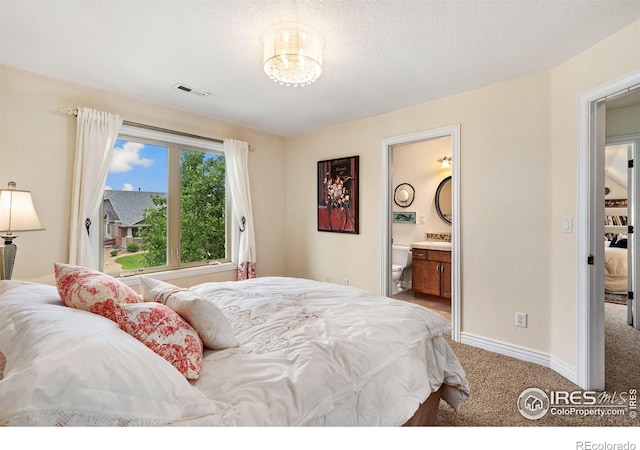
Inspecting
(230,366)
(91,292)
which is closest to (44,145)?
(91,292)

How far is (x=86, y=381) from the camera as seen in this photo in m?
0.71

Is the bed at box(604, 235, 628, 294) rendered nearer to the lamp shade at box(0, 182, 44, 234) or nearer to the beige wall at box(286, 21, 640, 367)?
the beige wall at box(286, 21, 640, 367)

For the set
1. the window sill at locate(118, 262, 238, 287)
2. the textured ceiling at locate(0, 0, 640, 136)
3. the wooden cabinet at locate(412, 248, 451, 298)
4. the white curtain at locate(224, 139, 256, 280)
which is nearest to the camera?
the textured ceiling at locate(0, 0, 640, 136)

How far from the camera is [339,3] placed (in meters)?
1.67

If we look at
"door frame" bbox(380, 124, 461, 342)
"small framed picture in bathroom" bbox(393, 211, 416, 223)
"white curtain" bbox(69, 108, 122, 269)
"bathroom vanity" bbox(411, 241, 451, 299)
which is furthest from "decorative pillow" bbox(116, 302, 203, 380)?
"small framed picture in bathroom" bbox(393, 211, 416, 223)

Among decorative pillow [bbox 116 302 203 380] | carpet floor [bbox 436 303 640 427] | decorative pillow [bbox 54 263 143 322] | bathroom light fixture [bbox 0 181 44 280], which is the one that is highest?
bathroom light fixture [bbox 0 181 44 280]

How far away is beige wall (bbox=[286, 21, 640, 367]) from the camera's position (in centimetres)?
225

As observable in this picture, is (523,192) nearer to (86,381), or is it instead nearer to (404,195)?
(404,195)

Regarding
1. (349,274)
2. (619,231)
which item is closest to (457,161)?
(349,274)

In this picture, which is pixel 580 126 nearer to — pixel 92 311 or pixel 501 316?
pixel 501 316

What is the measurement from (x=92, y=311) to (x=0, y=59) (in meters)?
2.48

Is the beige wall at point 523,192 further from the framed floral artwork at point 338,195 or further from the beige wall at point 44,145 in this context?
the beige wall at point 44,145

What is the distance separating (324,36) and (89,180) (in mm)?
2372

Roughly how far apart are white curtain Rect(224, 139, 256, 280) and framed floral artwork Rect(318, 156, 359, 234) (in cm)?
97
